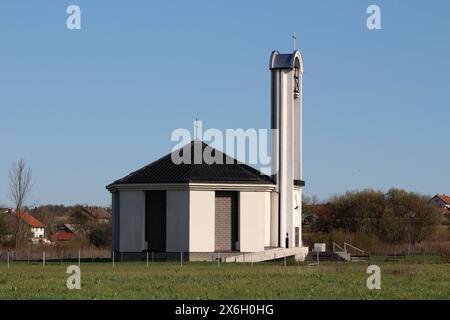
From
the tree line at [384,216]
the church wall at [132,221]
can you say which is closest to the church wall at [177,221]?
the church wall at [132,221]

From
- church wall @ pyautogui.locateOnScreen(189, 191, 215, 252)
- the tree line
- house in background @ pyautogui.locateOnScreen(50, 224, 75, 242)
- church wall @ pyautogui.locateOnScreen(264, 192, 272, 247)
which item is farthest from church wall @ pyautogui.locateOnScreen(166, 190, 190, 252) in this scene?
house in background @ pyautogui.locateOnScreen(50, 224, 75, 242)

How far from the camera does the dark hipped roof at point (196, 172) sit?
54.3m

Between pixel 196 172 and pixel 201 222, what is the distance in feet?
10.3

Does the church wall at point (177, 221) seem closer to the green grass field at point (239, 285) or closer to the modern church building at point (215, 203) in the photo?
the modern church building at point (215, 203)

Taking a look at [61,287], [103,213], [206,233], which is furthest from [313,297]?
[103,213]

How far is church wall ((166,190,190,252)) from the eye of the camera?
5344 cm

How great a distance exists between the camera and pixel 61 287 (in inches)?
1115

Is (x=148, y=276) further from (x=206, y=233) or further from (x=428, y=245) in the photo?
(x=428, y=245)

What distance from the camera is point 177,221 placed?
177 feet

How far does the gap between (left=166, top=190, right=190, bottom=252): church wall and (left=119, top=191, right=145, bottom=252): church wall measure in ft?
6.10
